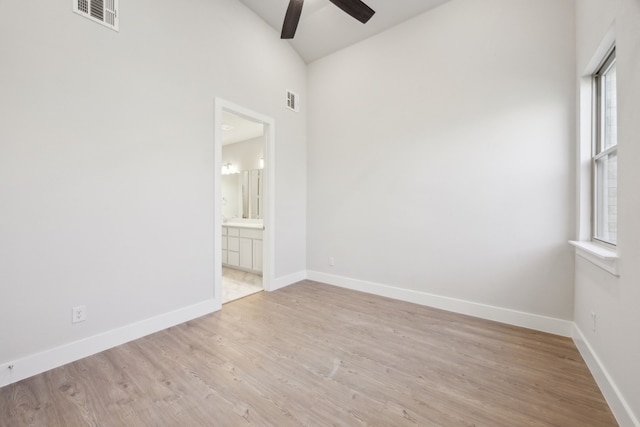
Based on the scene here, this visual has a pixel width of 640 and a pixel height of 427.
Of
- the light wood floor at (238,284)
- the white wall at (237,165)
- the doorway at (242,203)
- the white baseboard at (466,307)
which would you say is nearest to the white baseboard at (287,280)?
the doorway at (242,203)

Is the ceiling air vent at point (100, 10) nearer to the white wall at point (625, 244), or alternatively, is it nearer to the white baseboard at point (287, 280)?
the white baseboard at point (287, 280)

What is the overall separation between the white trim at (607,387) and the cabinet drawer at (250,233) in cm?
397

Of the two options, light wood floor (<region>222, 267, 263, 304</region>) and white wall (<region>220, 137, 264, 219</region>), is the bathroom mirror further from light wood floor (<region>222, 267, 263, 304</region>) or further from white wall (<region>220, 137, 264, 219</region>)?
light wood floor (<region>222, 267, 263, 304</region>)

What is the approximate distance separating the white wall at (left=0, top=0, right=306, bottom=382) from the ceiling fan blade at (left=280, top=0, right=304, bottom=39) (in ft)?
2.88

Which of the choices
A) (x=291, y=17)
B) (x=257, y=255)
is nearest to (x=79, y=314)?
(x=257, y=255)

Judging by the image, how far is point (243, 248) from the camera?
480 cm

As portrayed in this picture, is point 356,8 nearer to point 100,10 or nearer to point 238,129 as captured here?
point 100,10

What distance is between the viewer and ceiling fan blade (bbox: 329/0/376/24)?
7.84 ft

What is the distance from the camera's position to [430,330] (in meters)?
2.61

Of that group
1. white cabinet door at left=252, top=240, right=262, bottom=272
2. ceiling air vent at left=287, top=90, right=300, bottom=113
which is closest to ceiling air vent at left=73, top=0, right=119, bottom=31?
ceiling air vent at left=287, top=90, right=300, bottom=113

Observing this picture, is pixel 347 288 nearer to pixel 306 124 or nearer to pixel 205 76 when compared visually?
pixel 306 124

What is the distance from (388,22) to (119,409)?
14.8 ft

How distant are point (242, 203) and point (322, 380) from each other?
15.1 ft

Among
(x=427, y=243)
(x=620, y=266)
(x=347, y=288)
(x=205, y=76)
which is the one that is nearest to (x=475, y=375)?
(x=620, y=266)
